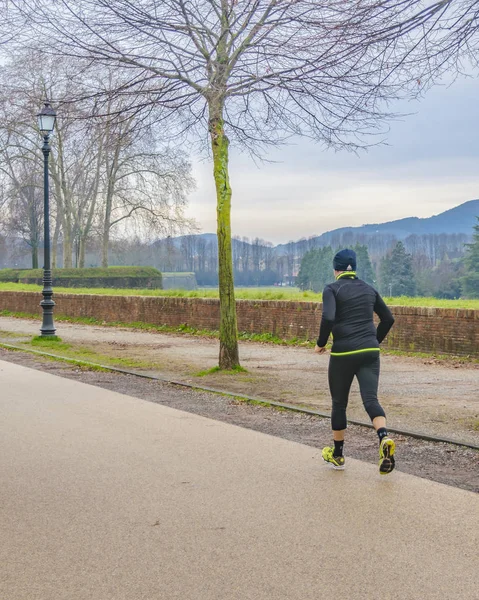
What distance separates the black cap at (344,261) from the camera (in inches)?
270

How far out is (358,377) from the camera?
680 centimetres

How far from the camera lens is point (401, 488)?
20.2 ft

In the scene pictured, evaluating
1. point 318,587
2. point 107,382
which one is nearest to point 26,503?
point 318,587

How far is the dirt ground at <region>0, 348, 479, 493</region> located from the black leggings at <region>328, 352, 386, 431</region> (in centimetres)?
51

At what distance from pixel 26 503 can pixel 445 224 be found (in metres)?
166

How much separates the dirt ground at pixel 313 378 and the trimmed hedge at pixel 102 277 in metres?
31.5

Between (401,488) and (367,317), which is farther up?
(367,317)

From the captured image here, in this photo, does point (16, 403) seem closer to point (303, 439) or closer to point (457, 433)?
point (303, 439)

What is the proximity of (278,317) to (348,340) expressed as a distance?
44.3 ft

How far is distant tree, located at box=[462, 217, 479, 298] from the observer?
78.6 m

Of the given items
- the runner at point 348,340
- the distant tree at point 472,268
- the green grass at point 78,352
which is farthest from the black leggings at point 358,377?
the distant tree at point 472,268

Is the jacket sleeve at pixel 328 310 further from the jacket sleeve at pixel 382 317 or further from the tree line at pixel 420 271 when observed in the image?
the tree line at pixel 420 271

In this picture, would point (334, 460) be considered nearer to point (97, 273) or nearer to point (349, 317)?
point (349, 317)

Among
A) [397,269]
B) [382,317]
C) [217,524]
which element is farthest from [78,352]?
[397,269]
